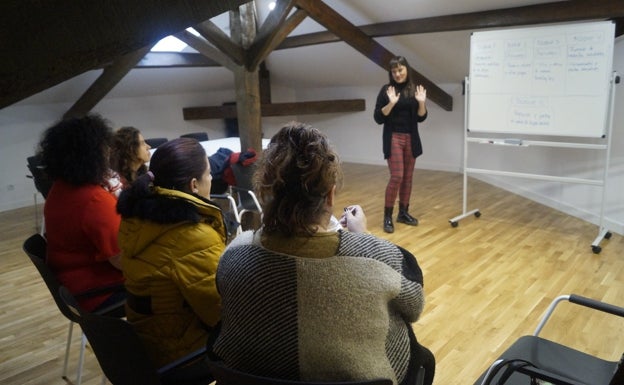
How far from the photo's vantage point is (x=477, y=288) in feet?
9.66

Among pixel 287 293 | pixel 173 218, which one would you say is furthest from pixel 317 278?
pixel 173 218

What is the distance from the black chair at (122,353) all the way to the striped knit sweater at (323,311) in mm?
286

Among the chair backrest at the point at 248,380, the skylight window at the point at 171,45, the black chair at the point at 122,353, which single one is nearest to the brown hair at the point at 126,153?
the black chair at the point at 122,353

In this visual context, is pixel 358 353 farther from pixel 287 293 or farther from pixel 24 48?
pixel 24 48

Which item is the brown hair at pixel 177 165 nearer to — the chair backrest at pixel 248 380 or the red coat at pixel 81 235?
the red coat at pixel 81 235

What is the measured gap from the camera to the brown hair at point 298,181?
43.5 inches

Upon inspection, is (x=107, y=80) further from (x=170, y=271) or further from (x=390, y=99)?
(x=170, y=271)

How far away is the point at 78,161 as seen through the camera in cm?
187

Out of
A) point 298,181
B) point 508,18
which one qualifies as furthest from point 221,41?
point 298,181

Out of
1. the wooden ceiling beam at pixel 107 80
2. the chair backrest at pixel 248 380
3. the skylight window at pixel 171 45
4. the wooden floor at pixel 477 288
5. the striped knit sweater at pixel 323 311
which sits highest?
the skylight window at pixel 171 45

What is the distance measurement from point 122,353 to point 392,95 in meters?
3.09

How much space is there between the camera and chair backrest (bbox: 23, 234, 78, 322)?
1.67 meters

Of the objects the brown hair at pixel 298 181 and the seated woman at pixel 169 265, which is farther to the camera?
the seated woman at pixel 169 265

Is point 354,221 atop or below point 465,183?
atop
